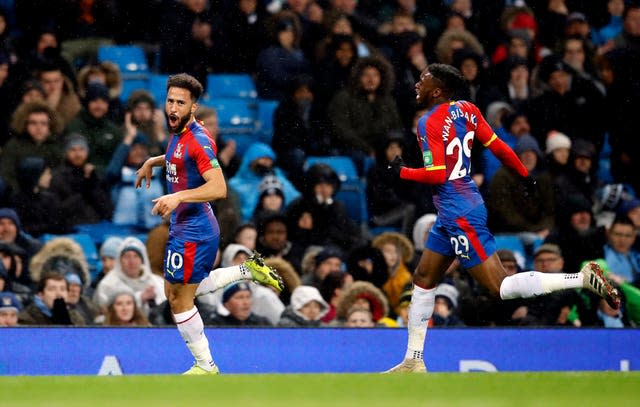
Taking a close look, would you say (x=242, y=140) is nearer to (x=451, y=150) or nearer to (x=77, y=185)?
(x=77, y=185)

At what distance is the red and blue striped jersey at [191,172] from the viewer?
872 cm

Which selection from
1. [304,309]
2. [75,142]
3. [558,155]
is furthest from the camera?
[558,155]

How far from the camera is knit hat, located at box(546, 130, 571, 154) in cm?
1373

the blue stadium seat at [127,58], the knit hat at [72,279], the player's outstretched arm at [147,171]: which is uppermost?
the blue stadium seat at [127,58]

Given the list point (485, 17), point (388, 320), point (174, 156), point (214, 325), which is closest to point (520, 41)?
point (485, 17)

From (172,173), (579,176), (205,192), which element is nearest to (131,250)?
(172,173)

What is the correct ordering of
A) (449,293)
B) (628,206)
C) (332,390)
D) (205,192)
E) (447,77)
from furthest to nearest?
(628,206)
(449,293)
(447,77)
(205,192)
(332,390)

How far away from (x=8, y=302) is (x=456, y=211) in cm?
364

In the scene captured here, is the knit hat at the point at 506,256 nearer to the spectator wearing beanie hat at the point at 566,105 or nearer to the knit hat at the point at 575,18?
the spectator wearing beanie hat at the point at 566,105

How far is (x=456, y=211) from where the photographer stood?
348 inches

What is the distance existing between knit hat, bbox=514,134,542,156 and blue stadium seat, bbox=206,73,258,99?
3.02m

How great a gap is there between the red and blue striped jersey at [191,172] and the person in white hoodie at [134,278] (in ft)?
7.15

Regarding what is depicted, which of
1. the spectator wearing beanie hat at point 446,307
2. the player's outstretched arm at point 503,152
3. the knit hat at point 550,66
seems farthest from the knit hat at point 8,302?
the knit hat at point 550,66

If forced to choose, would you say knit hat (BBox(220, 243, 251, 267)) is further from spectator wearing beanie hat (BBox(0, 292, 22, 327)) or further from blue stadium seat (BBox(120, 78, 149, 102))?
blue stadium seat (BBox(120, 78, 149, 102))
